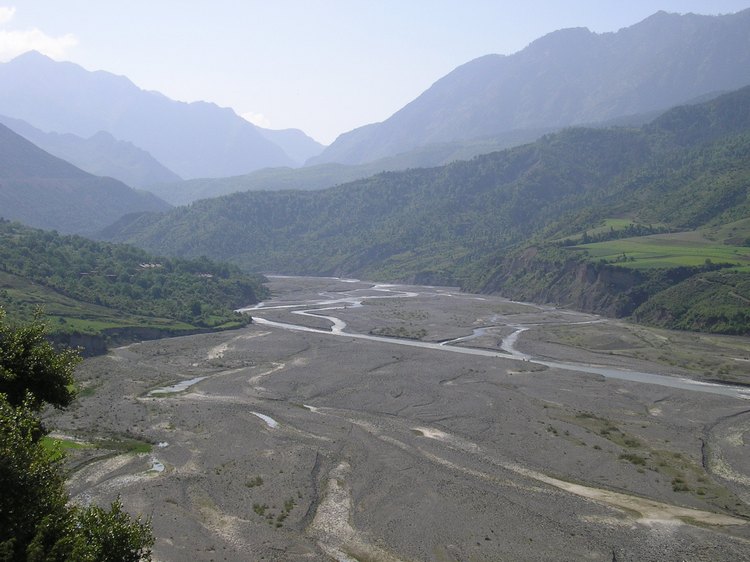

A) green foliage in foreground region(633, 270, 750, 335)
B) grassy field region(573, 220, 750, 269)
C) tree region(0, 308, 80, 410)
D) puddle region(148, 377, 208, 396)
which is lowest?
puddle region(148, 377, 208, 396)

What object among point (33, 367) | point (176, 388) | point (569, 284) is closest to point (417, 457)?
point (33, 367)

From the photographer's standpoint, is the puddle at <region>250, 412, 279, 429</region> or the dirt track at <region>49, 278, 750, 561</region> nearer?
the dirt track at <region>49, 278, 750, 561</region>

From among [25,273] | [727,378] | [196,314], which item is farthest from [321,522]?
[25,273]

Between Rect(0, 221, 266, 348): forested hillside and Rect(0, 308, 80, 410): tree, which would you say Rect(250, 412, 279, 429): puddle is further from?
Rect(0, 221, 266, 348): forested hillside

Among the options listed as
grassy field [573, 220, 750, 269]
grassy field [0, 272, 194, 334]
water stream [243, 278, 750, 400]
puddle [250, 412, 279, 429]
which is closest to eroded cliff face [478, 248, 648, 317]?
grassy field [573, 220, 750, 269]

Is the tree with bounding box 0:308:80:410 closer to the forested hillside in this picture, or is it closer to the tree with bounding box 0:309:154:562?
the tree with bounding box 0:309:154:562

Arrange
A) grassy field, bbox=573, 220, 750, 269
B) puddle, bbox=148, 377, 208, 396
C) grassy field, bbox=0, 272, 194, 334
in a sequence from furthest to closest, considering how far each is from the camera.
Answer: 1. grassy field, bbox=573, 220, 750, 269
2. grassy field, bbox=0, 272, 194, 334
3. puddle, bbox=148, 377, 208, 396

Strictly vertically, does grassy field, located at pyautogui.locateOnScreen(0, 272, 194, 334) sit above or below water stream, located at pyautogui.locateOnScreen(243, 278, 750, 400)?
above

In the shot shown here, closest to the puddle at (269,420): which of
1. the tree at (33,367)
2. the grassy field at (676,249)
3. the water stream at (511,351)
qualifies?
the tree at (33,367)

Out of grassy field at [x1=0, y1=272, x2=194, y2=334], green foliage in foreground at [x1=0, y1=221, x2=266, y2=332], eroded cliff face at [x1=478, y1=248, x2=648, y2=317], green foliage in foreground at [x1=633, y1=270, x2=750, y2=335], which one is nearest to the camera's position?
grassy field at [x1=0, y1=272, x2=194, y2=334]

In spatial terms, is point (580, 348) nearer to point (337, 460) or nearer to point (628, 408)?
point (628, 408)
